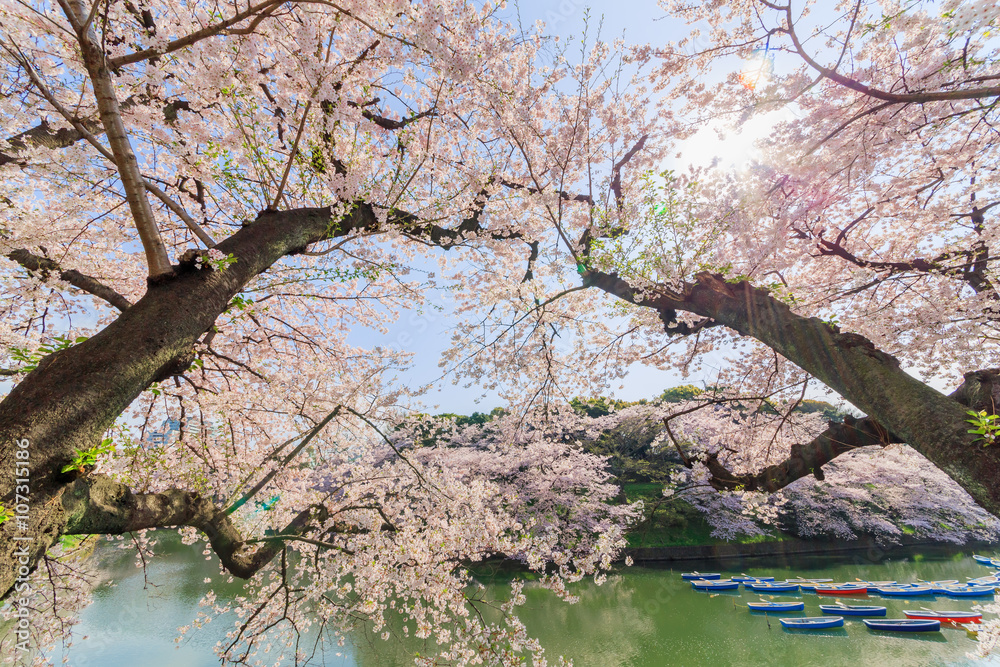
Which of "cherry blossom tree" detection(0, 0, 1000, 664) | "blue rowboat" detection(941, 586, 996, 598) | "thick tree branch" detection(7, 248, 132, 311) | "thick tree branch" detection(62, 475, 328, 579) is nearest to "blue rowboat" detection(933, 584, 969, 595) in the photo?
"blue rowboat" detection(941, 586, 996, 598)

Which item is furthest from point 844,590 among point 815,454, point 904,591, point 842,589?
point 815,454

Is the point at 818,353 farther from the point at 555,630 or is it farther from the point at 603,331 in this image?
the point at 555,630

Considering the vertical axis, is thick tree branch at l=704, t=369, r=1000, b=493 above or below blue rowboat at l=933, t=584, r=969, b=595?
above

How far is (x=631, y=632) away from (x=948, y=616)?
800 cm

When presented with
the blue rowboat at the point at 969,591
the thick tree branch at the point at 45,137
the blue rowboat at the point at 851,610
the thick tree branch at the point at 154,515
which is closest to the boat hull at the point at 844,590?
the blue rowboat at the point at 851,610

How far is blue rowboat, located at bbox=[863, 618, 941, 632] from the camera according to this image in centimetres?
905

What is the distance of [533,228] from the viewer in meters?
5.43

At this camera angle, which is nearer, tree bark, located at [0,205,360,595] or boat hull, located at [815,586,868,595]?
tree bark, located at [0,205,360,595]

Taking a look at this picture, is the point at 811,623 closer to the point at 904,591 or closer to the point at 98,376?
the point at 904,591

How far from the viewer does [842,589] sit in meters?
11.1

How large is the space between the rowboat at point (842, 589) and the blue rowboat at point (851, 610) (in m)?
0.94

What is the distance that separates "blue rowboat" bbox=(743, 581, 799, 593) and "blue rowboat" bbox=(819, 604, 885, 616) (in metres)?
1.15

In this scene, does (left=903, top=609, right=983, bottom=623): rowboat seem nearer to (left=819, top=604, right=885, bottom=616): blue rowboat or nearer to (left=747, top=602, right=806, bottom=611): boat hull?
(left=819, top=604, right=885, bottom=616): blue rowboat

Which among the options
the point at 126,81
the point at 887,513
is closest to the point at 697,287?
the point at 126,81
